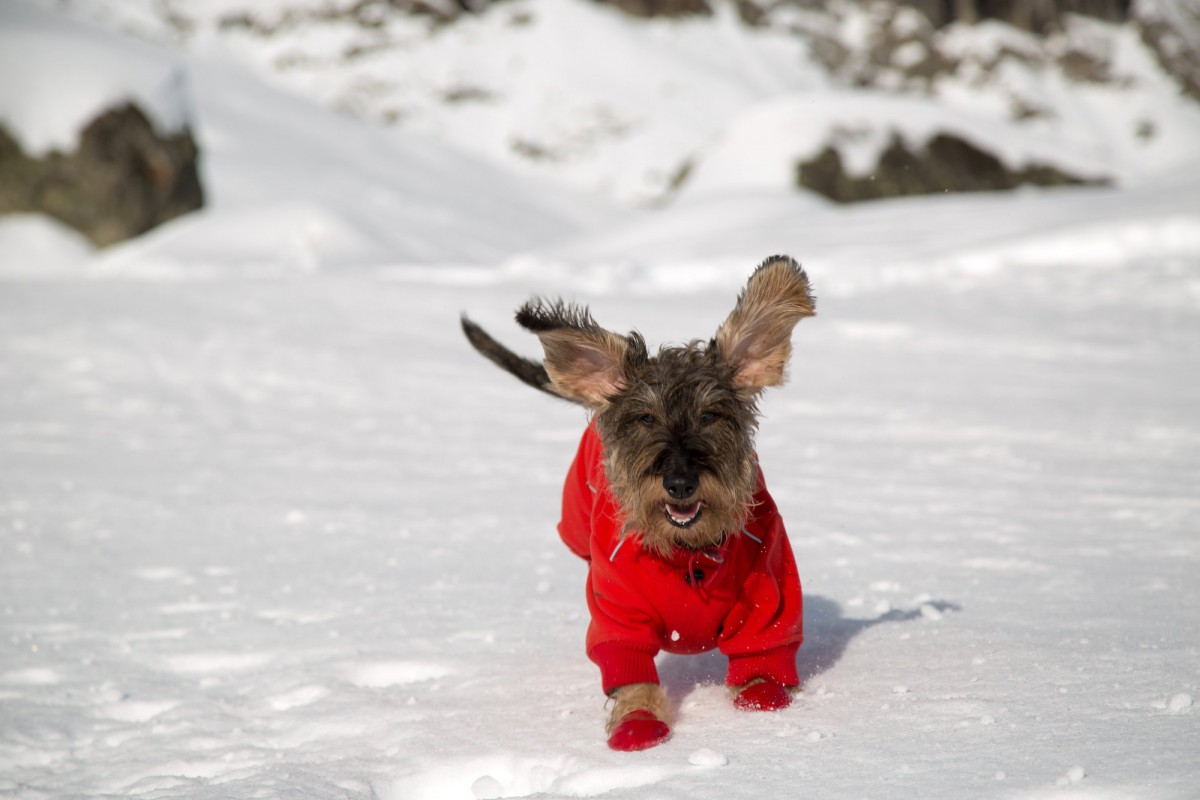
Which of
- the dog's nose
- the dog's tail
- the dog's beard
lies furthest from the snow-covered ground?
the dog's tail

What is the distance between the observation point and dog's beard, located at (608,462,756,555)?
2.80 metres

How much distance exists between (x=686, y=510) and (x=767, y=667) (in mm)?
534

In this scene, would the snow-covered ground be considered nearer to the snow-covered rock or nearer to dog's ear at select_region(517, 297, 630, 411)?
dog's ear at select_region(517, 297, 630, 411)

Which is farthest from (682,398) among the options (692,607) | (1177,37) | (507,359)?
(1177,37)

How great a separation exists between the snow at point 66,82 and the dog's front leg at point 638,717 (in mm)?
20560

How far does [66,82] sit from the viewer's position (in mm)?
20609

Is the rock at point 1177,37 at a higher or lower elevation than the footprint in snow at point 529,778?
lower

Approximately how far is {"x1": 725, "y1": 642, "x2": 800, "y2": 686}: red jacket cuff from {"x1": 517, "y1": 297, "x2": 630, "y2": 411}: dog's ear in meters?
0.82

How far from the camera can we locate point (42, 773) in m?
3.00

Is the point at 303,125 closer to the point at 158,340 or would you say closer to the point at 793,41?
the point at 158,340

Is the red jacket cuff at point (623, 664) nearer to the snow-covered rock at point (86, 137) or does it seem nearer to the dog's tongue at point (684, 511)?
the dog's tongue at point (684, 511)

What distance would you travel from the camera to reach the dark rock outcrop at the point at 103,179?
19.6m

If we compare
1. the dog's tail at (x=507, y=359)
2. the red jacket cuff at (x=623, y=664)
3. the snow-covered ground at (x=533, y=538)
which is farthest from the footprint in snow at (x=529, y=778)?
the dog's tail at (x=507, y=359)

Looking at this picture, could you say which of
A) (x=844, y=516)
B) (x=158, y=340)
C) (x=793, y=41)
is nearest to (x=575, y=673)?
(x=844, y=516)
